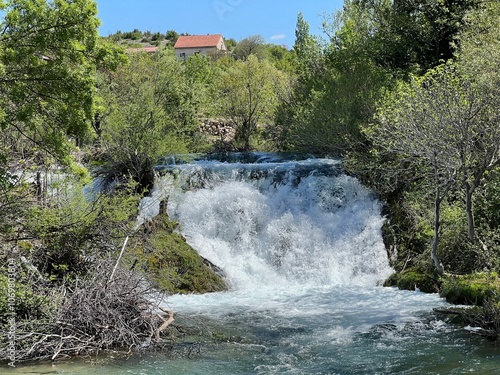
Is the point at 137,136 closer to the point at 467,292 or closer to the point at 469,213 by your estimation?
the point at 469,213

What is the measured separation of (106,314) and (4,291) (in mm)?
1665

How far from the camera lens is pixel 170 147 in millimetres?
21922

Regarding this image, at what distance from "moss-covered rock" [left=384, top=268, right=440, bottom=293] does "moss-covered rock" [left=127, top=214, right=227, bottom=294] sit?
14.8 feet

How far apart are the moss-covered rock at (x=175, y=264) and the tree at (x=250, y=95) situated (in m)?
15.9

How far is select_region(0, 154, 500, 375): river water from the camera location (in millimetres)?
8492

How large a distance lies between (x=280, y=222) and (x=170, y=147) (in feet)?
21.1

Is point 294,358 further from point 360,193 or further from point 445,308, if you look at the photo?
point 360,193

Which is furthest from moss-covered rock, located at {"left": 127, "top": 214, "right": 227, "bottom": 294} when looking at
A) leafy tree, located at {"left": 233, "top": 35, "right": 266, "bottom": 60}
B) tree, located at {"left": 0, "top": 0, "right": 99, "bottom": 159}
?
leafy tree, located at {"left": 233, "top": 35, "right": 266, "bottom": 60}

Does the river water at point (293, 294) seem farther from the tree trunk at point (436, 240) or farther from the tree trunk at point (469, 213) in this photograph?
the tree trunk at point (469, 213)

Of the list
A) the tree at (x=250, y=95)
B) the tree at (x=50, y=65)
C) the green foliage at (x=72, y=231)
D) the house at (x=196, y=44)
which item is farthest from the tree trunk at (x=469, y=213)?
the house at (x=196, y=44)

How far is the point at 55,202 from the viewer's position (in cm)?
1140

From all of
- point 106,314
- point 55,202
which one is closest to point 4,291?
point 106,314

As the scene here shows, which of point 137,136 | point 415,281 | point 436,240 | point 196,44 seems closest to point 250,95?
point 137,136

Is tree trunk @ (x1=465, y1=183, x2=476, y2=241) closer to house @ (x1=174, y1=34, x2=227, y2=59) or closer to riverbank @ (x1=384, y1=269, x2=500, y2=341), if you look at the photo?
riverbank @ (x1=384, y1=269, x2=500, y2=341)
